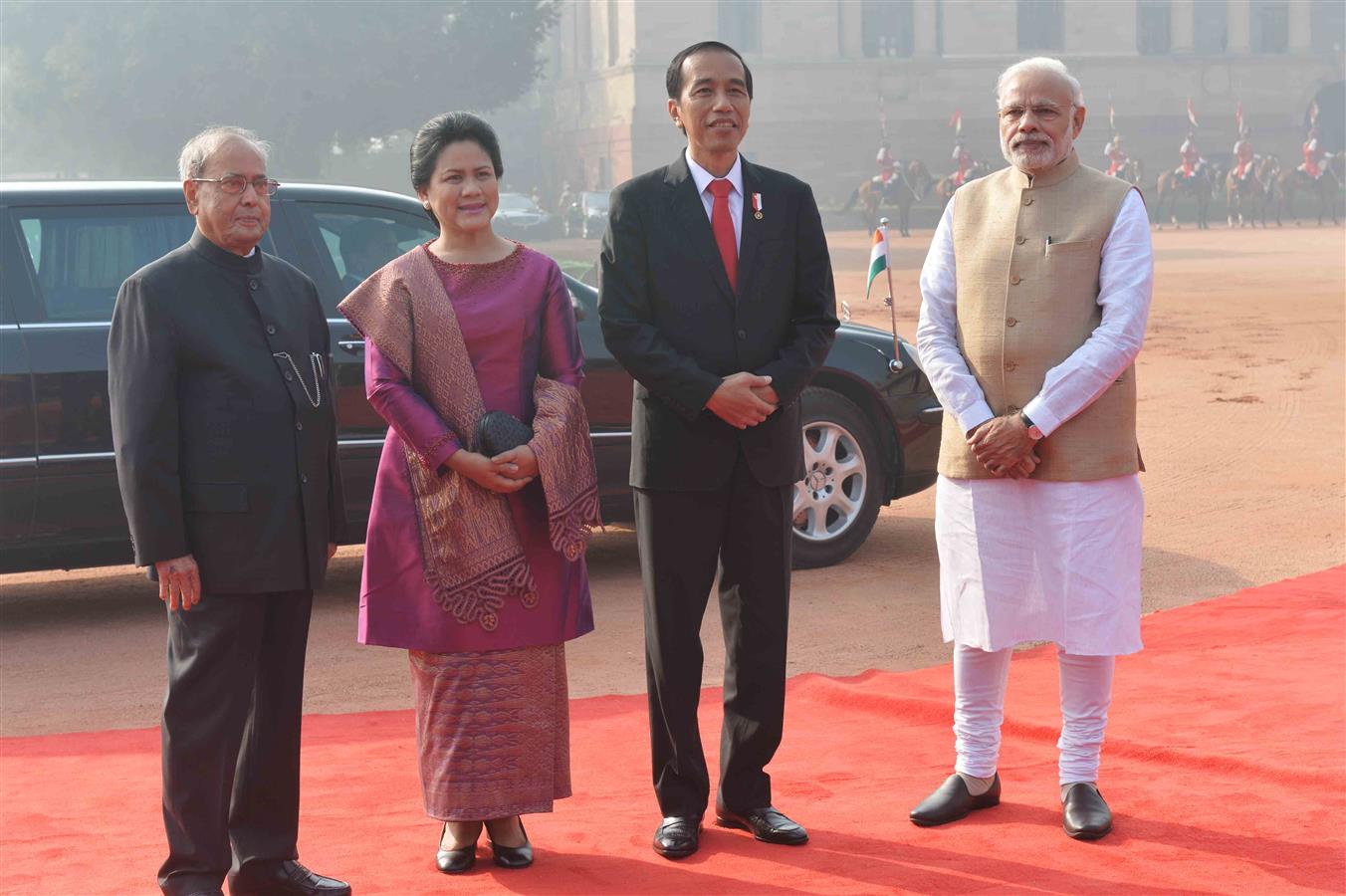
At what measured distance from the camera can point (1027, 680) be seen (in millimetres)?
6039

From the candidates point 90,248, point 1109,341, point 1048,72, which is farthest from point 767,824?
point 90,248

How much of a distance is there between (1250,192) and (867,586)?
131 ft

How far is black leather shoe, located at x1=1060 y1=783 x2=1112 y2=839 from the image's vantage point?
429 centimetres

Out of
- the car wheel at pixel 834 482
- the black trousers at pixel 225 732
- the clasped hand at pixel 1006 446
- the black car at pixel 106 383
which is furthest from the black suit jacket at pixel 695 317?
the car wheel at pixel 834 482

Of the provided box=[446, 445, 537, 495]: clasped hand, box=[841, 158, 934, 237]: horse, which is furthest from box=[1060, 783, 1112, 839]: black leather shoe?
box=[841, 158, 934, 237]: horse

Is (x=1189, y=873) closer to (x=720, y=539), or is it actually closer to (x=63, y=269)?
(x=720, y=539)

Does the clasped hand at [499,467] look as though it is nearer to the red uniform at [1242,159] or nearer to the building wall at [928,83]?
the red uniform at [1242,159]

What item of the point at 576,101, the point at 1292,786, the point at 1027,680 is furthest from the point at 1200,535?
the point at 576,101

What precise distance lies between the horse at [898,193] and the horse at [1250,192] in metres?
8.21

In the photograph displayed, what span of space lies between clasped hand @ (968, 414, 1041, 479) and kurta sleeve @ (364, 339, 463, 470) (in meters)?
1.34

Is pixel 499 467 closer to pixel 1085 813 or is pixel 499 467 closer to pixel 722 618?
pixel 722 618

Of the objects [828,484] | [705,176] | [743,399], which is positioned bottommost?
[828,484]

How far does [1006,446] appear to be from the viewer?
174 inches

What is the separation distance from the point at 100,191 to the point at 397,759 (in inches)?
125
